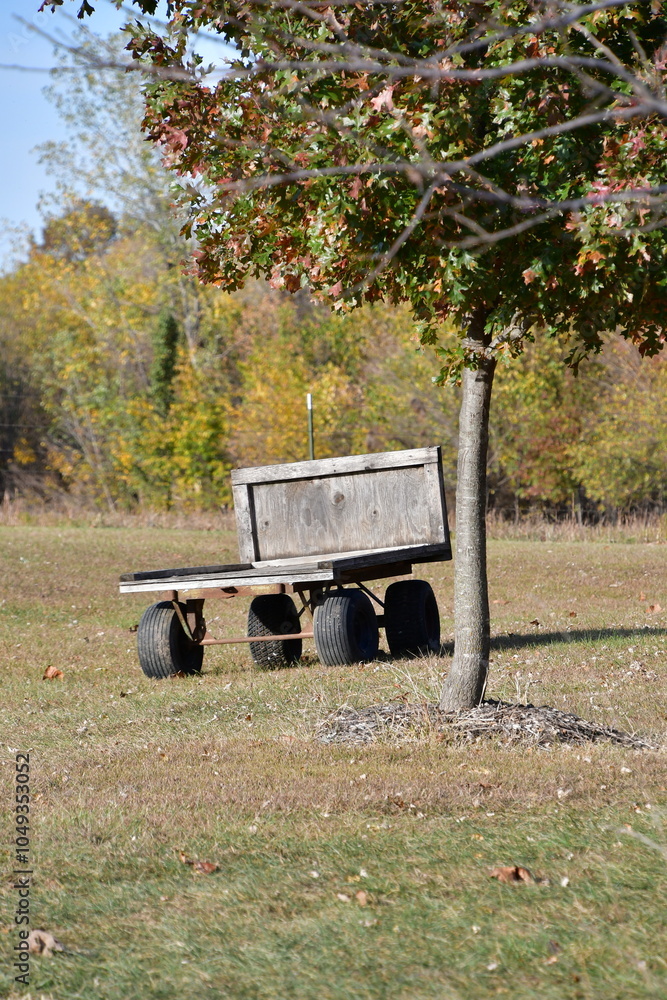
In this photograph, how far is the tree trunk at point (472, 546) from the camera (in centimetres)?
664

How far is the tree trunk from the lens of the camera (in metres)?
6.64

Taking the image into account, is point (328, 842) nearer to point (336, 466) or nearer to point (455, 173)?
point (455, 173)

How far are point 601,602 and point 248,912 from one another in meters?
10.8

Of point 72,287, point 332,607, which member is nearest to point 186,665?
point 332,607

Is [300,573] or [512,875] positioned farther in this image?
[300,573]

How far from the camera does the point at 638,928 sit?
12.1ft

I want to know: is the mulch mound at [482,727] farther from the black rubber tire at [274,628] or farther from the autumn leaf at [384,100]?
the autumn leaf at [384,100]

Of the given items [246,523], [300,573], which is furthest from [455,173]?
→ [246,523]

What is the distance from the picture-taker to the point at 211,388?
3844 cm

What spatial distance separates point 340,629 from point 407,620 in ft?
3.68

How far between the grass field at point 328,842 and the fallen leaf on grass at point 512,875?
1.7 inches

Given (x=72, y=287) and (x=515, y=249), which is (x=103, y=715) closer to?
(x=515, y=249)

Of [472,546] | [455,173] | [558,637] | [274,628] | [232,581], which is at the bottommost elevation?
[558,637]

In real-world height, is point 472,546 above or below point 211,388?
below
